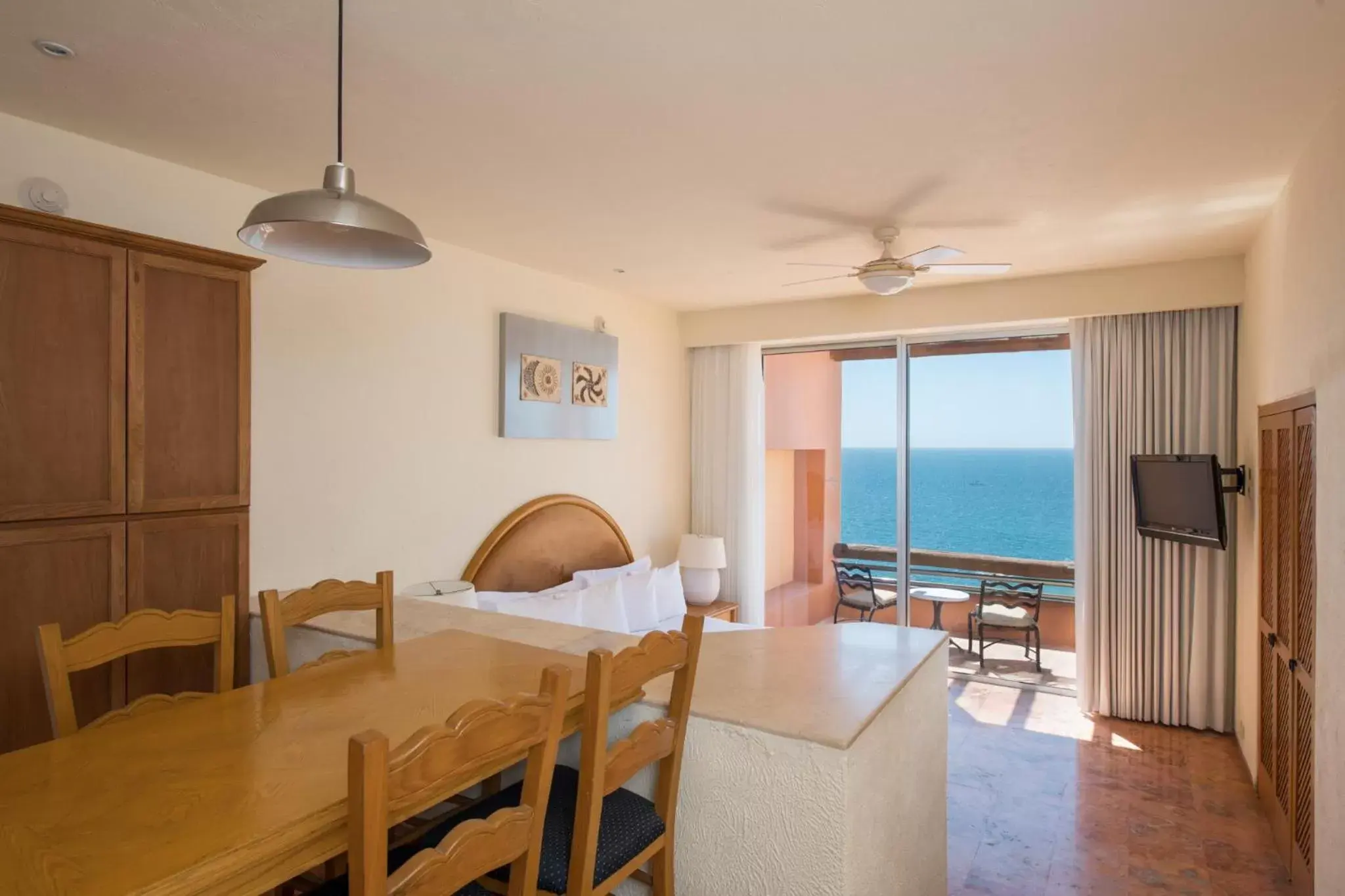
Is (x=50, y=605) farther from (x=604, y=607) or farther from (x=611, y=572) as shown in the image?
(x=611, y=572)

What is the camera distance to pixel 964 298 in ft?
15.6

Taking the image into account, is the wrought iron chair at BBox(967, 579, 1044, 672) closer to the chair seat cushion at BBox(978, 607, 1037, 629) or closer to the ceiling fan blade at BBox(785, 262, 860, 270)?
the chair seat cushion at BBox(978, 607, 1037, 629)

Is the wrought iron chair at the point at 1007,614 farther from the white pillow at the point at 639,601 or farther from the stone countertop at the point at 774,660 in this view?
the stone countertop at the point at 774,660

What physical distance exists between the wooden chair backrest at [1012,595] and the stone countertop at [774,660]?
2806mm

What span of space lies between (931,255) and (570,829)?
2.78 metres

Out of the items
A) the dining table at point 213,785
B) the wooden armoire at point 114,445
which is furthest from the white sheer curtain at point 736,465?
the dining table at point 213,785

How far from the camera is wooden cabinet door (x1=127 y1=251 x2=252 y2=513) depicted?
2.25m

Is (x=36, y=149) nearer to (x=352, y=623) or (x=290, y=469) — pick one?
(x=290, y=469)

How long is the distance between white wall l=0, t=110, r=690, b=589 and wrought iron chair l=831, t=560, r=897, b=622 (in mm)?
1949

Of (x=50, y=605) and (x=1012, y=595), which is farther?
(x=1012, y=595)

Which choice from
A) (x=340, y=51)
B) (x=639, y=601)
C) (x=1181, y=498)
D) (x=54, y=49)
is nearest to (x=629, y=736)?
(x=340, y=51)

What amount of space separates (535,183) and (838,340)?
3.06 metres

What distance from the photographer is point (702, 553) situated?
17.6ft

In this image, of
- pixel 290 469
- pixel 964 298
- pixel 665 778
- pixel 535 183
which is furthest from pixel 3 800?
pixel 964 298
